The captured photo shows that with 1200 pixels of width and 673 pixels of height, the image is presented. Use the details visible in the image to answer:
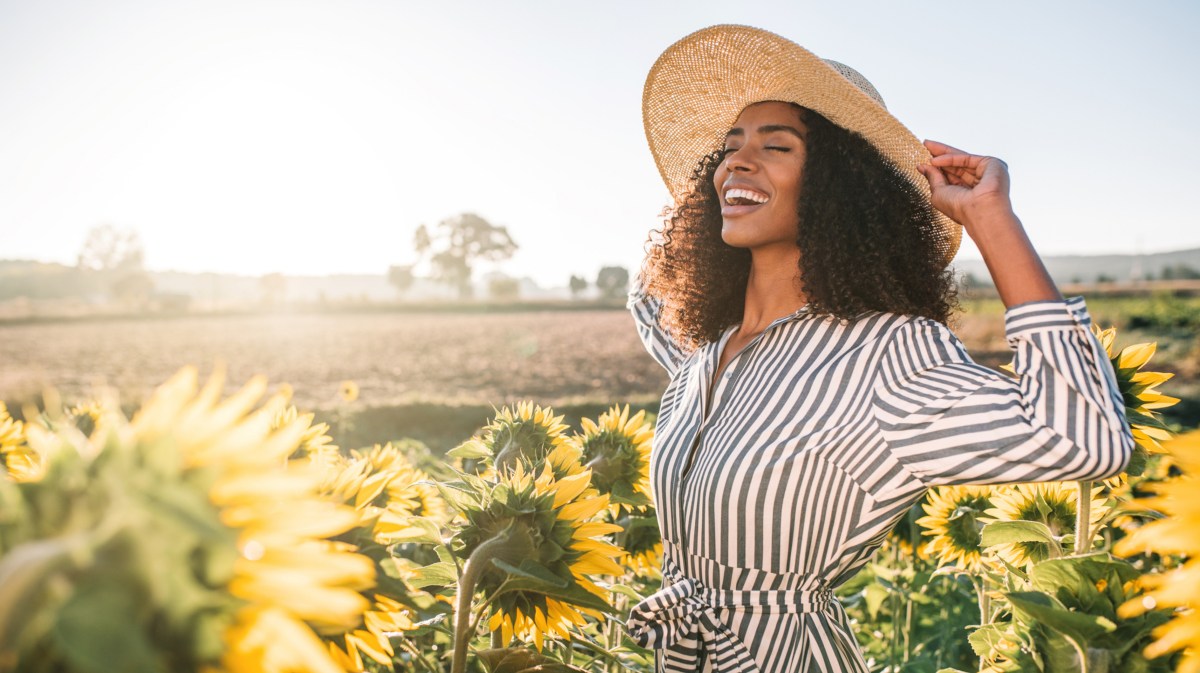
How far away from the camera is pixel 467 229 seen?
266 feet

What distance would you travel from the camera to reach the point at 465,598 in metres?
1.03

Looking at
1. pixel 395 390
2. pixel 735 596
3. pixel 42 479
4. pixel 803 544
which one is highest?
pixel 42 479

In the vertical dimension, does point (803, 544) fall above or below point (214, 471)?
below

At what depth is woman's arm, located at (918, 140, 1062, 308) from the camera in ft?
4.55

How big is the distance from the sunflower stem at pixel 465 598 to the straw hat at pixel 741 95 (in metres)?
1.43

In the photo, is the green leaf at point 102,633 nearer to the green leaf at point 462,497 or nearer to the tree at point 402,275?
the green leaf at point 462,497

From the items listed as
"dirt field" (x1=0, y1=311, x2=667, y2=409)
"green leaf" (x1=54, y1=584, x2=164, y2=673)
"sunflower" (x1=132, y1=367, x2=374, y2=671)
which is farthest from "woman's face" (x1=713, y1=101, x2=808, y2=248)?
"dirt field" (x1=0, y1=311, x2=667, y2=409)

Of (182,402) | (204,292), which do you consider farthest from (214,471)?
(204,292)

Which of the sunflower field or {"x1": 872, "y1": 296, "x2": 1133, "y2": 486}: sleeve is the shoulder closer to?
{"x1": 872, "y1": 296, "x2": 1133, "y2": 486}: sleeve

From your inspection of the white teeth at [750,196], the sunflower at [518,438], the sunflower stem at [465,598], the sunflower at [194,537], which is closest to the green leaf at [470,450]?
the sunflower at [518,438]

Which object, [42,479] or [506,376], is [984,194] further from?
[506,376]

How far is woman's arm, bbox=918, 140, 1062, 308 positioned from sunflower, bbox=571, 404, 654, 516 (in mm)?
976

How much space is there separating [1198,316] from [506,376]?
26.9 metres

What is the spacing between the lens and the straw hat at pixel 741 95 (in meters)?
1.94
